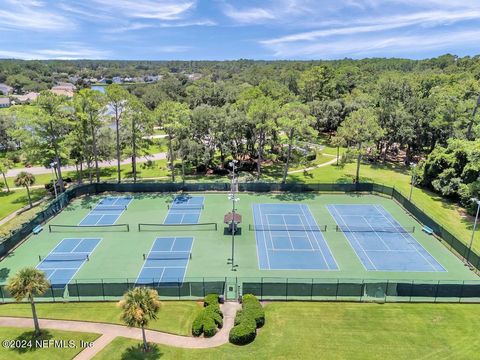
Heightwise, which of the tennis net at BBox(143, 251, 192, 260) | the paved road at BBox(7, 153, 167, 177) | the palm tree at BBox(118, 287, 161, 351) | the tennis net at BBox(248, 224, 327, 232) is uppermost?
the palm tree at BBox(118, 287, 161, 351)

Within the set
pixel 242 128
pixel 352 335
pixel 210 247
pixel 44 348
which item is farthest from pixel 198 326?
pixel 242 128

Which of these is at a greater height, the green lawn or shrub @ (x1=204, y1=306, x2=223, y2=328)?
shrub @ (x1=204, y1=306, x2=223, y2=328)

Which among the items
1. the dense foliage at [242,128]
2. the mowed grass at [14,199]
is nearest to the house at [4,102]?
the dense foliage at [242,128]

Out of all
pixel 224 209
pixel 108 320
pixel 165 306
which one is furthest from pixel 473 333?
pixel 224 209

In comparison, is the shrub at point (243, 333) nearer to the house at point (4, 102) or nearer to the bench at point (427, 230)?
the bench at point (427, 230)

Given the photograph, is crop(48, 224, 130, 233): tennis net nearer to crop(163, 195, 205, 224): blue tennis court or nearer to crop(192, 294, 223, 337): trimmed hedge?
crop(163, 195, 205, 224): blue tennis court

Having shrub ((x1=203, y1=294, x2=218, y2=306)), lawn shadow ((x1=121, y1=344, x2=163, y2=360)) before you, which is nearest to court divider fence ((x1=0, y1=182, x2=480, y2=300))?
shrub ((x1=203, y1=294, x2=218, y2=306))

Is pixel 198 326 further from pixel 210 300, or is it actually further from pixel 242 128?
pixel 242 128
